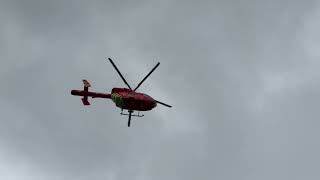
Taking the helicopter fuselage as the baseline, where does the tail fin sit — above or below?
above

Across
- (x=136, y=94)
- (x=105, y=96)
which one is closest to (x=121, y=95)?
(x=136, y=94)

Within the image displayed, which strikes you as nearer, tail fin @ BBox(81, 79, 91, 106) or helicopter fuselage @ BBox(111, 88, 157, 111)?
helicopter fuselage @ BBox(111, 88, 157, 111)

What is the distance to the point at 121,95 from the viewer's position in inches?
4449

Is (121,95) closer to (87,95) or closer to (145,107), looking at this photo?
(145,107)

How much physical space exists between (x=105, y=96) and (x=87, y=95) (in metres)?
3.50

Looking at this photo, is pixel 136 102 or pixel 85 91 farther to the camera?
pixel 85 91

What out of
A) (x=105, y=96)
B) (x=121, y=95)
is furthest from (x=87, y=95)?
(x=121, y=95)

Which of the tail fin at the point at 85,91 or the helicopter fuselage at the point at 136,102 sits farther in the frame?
the tail fin at the point at 85,91

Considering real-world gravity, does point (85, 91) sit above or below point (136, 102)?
above

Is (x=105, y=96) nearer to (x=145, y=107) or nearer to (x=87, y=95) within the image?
(x=87, y=95)

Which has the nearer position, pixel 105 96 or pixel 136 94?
pixel 136 94

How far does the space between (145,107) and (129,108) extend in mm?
2962

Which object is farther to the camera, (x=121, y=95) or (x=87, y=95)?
(x=87, y=95)

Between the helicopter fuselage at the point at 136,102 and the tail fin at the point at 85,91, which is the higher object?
the tail fin at the point at 85,91
